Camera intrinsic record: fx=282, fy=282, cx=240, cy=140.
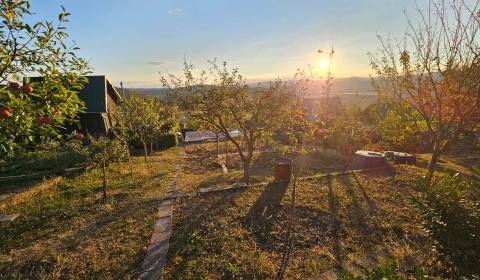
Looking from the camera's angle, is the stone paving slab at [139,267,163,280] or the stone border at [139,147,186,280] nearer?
the stone paving slab at [139,267,163,280]

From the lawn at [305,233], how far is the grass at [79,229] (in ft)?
3.00

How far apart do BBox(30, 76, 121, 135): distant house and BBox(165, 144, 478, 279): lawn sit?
51.6 ft

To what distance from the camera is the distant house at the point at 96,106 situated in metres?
22.2

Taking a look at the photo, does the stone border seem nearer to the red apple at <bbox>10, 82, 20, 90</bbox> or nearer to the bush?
the red apple at <bbox>10, 82, 20, 90</bbox>

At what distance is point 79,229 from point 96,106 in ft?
59.9

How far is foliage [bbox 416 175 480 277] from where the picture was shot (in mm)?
2686

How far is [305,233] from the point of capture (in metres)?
6.16

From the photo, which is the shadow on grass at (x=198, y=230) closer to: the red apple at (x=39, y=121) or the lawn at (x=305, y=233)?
the lawn at (x=305, y=233)

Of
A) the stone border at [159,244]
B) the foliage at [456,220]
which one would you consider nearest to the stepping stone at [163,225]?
the stone border at [159,244]

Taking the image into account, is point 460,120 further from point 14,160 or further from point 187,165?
point 14,160

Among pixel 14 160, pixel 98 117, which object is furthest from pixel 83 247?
pixel 98 117

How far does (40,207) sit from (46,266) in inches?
155

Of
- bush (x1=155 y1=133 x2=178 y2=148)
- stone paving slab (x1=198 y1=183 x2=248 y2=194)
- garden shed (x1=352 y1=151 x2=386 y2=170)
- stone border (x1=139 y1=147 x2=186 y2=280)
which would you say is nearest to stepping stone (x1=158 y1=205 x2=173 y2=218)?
stone border (x1=139 y1=147 x2=186 y2=280)

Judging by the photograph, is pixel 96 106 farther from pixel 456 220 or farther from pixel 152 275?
pixel 456 220
